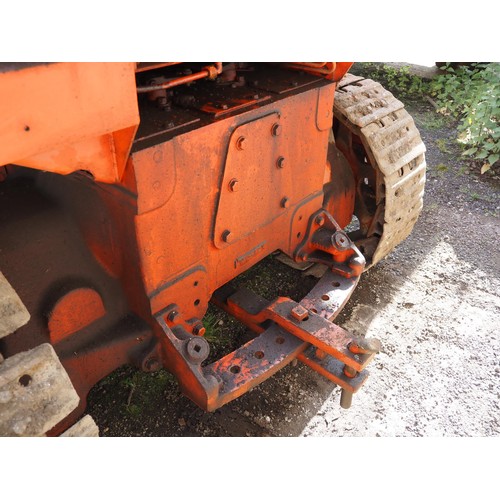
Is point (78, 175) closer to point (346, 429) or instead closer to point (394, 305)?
point (346, 429)

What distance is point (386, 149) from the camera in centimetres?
248

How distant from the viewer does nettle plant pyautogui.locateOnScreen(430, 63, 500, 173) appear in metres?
4.36

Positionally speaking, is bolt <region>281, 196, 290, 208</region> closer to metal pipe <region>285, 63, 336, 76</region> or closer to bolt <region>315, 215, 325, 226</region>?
bolt <region>315, 215, 325, 226</region>

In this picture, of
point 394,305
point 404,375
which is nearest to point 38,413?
point 404,375

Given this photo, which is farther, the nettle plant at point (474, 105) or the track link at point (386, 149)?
the nettle plant at point (474, 105)

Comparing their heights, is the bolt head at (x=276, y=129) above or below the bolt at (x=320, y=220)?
above

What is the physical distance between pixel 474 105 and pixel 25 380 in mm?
4650

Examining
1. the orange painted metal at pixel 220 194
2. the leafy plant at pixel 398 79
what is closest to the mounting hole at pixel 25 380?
the orange painted metal at pixel 220 194

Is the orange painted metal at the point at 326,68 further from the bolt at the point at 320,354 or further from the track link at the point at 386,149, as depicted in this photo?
the bolt at the point at 320,354

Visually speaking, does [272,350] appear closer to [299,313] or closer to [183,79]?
[299,313]

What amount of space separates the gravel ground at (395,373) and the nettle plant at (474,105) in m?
1.12

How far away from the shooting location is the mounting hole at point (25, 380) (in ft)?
3.82

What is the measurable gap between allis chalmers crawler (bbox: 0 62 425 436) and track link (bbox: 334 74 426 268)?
33 millimetres

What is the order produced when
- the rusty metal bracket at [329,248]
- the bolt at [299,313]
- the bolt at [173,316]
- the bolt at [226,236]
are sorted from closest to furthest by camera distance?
the bolt at [173,316] < the bolt at [226,236] < the bolt at [299,313] < the rusty metal bracket at [329,248]
